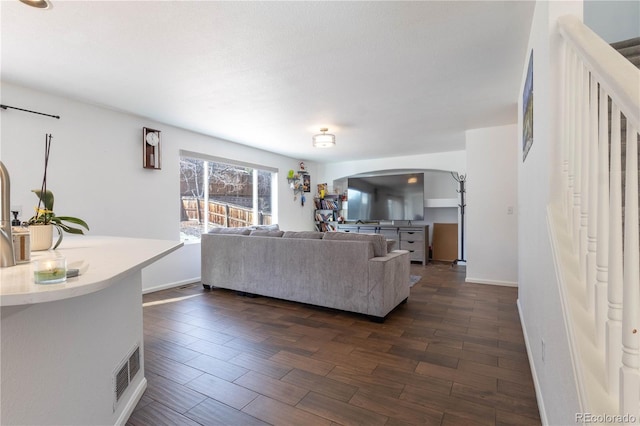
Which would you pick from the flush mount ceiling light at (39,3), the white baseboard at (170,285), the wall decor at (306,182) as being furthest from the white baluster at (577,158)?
the wall decor at (306,182)

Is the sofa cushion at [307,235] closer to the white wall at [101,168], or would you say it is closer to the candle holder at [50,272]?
the white wall at [101,168]

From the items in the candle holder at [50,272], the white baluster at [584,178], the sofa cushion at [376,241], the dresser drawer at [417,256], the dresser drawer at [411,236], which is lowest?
the dresser drawer at [417,256]

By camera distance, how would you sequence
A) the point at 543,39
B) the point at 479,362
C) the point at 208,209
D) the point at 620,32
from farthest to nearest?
the point at 208,209, the point at 620,32, the point at 479,362, the point at 543,39

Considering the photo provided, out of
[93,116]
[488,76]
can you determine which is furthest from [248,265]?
[488,76]

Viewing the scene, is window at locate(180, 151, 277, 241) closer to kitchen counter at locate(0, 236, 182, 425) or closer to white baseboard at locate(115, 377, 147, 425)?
white baseboard at locate(115, 377, 147, 425)

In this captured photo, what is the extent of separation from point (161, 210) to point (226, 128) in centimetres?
147

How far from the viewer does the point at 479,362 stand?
219cm

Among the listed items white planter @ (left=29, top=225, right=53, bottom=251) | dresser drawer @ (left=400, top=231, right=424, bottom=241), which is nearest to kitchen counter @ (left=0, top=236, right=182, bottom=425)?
white planter @ (left=29, top=225, right=53, bottom=251)

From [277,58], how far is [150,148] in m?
2.51

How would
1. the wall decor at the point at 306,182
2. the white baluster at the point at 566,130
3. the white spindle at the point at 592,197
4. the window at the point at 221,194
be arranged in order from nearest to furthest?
1. the white spindle at the point at 592,197
2. the white baluster at the point at 566,130
3. the window at the point at 221,194
4. the wall decor at the point at 306,182

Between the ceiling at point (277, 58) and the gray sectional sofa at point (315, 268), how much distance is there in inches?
60.8

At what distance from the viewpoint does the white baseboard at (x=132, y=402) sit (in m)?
1.55

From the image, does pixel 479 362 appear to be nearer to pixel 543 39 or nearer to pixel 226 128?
pixel 543 39

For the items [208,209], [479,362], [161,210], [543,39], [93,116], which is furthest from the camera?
[208,209]
